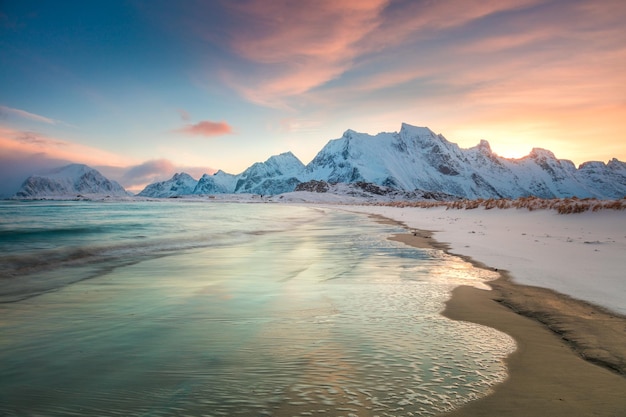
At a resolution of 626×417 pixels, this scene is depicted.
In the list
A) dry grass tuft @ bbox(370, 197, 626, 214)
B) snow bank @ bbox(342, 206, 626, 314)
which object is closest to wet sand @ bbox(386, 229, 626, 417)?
snow bank @ bbox(342, 206, 626, 314)

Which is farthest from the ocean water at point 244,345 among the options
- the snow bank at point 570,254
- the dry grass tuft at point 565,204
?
the dry grass tuft at point 565,204

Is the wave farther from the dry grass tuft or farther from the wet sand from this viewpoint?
the dry grass tuft

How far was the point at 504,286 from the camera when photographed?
735 cm

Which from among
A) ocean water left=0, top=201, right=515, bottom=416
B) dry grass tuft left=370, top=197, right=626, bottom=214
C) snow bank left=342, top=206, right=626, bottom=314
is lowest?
ocean water left=0, top=201, right=515, bottom=416

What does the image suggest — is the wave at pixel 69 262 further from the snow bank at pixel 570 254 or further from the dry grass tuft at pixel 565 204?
the dry grass tuft at pixel 565 204

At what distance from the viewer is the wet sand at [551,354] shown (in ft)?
9.51

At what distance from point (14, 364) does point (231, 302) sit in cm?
302

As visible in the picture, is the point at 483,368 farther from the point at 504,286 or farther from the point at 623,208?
the point at 623,208

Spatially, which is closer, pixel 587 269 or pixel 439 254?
pixel 587 269

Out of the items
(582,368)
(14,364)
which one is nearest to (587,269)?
(582,368)

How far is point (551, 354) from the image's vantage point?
398 cm

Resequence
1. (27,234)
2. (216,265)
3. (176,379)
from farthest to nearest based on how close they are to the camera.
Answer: (27,234) → (216,265) → (176,379)

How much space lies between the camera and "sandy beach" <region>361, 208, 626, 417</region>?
114 inches

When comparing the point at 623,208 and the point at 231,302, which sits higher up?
the point at 623,208
